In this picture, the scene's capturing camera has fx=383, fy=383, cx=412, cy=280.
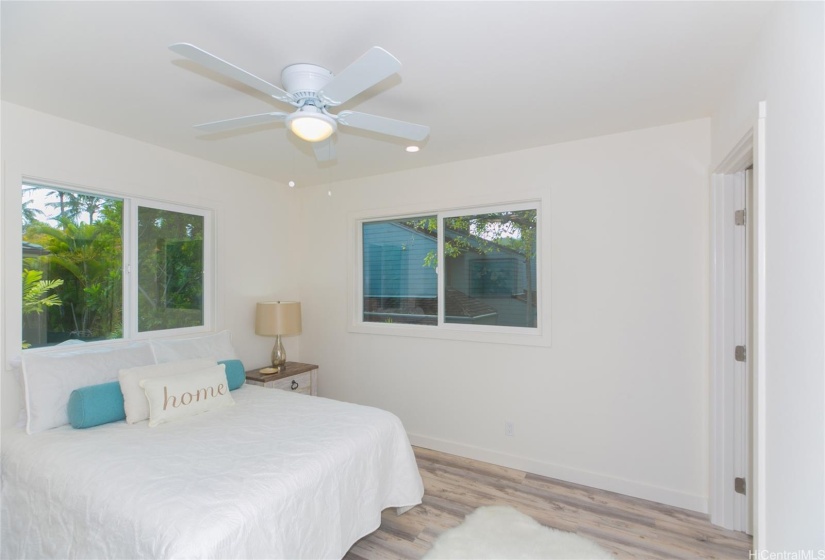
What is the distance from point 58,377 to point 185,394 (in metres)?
0.66

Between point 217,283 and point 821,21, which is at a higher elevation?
point 821,21

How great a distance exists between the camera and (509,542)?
6.95ft

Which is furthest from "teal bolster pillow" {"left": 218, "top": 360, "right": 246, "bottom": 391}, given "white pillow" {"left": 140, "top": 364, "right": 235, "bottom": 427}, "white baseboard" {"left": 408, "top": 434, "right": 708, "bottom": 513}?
"white baseboard" {"left": 408, "top": 434, "right": 708, "bottom": 513}

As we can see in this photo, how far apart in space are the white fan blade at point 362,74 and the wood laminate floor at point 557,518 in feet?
7.55

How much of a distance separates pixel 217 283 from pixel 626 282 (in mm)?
3263

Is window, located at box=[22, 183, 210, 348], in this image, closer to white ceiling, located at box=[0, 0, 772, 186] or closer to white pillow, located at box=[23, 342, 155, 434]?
white pillow, located at box=[23, 342, 155, 434]

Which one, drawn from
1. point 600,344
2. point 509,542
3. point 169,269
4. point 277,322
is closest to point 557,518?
point 509,542

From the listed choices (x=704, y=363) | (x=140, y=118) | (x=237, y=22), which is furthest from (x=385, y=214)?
(x=704, y=363)

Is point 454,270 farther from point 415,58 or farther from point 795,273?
point 795,273

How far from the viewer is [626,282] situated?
264cm

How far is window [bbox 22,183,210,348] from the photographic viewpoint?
2.40 metres

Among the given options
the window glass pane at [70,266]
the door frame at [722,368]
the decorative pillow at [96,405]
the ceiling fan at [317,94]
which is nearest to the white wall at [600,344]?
the door frame at [722,368]

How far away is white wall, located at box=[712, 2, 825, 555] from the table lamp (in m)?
3.25

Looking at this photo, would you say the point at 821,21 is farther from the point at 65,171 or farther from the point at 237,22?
the point at 65,171
